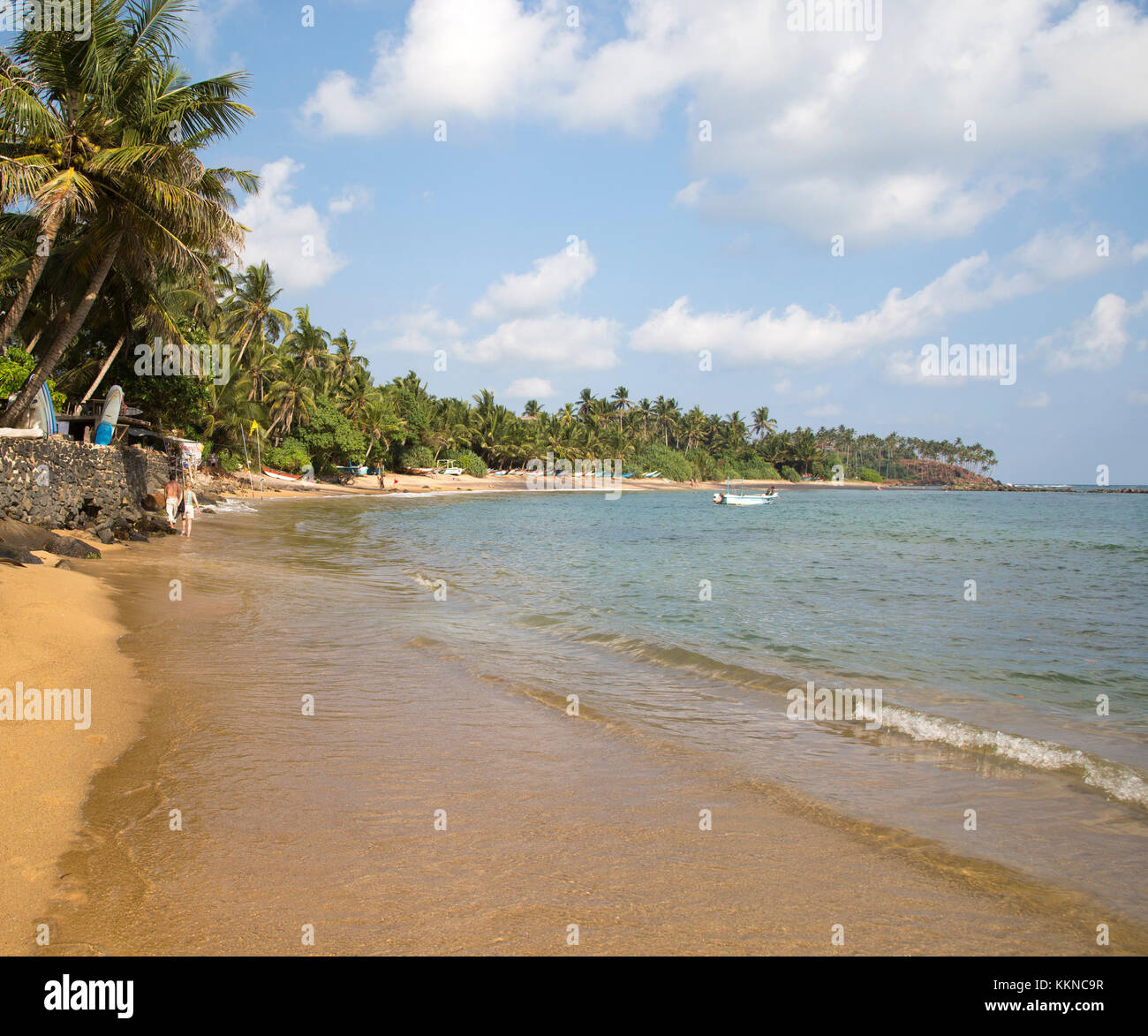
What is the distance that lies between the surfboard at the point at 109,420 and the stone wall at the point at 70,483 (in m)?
0.67

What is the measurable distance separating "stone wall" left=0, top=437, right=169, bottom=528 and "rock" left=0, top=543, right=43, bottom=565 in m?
3.03

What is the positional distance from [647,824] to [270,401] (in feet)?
203

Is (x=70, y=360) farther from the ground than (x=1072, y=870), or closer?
farther from the ground

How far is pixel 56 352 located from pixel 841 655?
1892 cm

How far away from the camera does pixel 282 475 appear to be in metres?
61.4

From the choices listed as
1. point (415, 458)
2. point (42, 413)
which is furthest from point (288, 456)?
point (42, 413)

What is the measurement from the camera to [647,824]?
5016 millimetres

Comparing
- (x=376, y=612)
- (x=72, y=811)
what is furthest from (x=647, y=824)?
(x=376, y=612)

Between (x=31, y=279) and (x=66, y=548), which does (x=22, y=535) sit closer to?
(x=66, y=548)

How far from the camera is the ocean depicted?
3842mm

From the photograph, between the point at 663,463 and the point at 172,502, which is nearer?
the point at 172,502

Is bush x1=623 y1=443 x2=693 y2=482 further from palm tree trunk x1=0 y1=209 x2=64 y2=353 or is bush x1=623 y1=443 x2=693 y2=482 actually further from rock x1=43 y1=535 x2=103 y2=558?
rock x1=43 y1=535 x2=103 y2=558

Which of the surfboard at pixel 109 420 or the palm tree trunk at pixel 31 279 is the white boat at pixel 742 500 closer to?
the surfboard at pixel 109 420

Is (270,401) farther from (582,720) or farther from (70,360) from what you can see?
(582,720)
